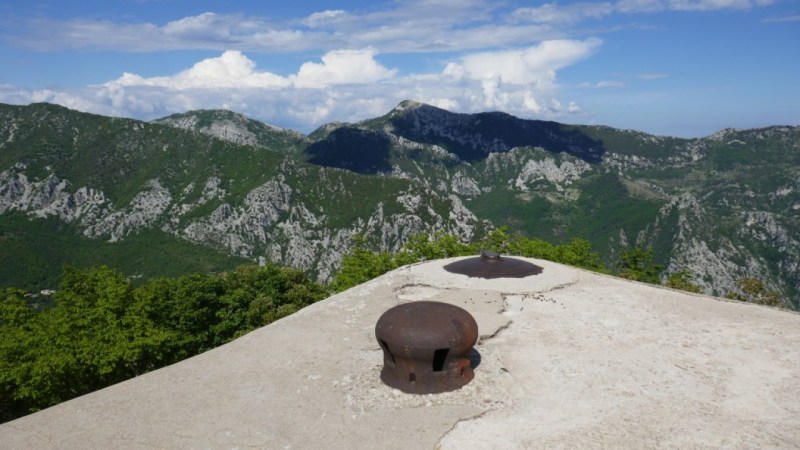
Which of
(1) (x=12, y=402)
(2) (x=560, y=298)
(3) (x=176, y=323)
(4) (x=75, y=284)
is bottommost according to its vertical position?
(1) (x=12, y=402)

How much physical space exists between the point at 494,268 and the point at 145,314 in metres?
26.4

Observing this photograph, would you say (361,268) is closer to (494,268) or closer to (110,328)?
(494,268)

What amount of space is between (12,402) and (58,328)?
25.9 ft

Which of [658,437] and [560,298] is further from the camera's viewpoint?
[560,298]

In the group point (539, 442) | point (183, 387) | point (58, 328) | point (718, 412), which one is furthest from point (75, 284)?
point (718, 412)

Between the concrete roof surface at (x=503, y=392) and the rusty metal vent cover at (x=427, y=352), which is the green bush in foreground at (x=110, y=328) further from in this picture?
the rusty metal vent cover at (x=427, y=352)

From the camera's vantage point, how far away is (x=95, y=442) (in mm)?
14602

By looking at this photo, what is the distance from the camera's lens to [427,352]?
55.1 ft

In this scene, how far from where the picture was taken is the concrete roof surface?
14.4m

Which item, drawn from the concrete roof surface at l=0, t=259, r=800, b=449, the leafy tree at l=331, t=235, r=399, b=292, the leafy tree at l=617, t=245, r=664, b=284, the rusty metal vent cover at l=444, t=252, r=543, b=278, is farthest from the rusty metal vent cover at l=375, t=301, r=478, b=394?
the leafy tree at l=617, t=245, r=664, b=284

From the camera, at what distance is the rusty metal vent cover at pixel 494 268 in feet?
92.9

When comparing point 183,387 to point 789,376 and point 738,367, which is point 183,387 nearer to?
point 738,367

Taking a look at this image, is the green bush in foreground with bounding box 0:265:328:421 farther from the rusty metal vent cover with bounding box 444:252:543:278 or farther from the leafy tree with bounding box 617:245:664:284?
the leafy tree with bounding box 617:245:664:284

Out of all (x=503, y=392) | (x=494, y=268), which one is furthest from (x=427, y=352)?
(x=494, y=268)
